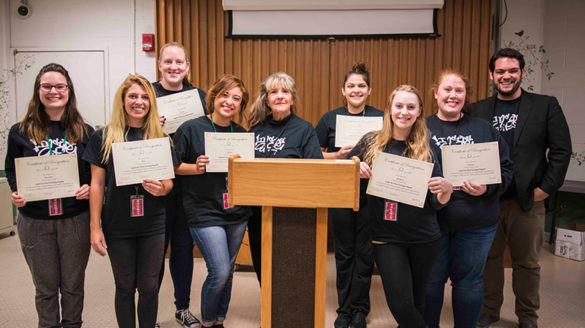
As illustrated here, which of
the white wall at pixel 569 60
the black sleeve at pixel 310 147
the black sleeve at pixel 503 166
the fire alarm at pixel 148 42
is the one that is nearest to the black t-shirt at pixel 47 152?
the black sleeve at pixel 310 147

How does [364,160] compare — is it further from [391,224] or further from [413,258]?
[413,258]

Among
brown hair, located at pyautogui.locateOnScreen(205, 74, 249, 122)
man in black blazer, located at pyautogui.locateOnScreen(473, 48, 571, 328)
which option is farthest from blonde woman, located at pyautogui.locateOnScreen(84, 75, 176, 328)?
man in black blazer, located at pyautogui.locateOnScreen(473, 48, 571, 328)

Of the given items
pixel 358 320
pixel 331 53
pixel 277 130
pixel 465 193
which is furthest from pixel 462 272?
pixel 331 53

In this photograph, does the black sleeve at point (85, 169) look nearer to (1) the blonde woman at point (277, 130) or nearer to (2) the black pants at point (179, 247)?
(2) the black pants at point (179, 247)

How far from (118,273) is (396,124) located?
5.17 ft

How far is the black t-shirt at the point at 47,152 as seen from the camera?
1.86 metres

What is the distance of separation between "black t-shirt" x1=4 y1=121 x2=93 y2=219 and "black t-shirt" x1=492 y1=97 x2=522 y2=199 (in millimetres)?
2467

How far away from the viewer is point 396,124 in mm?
1850

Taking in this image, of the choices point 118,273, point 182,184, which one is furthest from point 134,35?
point 118,273

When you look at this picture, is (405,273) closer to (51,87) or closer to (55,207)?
(55,207)

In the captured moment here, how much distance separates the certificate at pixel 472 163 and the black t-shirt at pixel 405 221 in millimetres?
87

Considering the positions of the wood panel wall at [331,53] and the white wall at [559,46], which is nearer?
the wood panel wall at [331,53]

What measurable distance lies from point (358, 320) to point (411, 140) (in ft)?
4.38

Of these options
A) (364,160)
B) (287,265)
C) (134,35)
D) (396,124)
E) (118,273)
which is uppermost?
(134,35)
